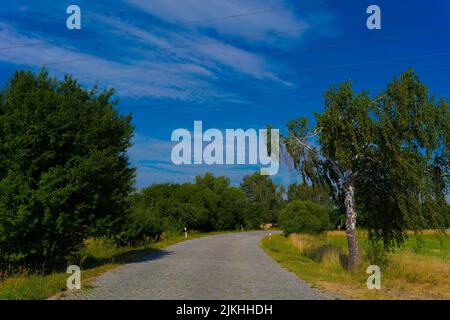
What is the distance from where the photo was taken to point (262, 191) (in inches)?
4688

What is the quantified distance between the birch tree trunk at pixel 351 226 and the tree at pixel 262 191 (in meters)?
97.7

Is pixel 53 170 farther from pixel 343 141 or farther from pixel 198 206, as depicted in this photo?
pixel 198 206

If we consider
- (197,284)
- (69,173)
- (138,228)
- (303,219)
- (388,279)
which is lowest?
(303,219)

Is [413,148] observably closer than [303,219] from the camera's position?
Yes

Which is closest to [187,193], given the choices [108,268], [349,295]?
[108,268]

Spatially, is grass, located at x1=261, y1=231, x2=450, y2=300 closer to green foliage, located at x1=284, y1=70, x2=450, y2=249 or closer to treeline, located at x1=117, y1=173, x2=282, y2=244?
green foliage, located at x1=284, y1=70, x2=450, y2=249

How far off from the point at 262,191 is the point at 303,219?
70.4 meters

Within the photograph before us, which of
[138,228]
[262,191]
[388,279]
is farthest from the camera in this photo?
[262,191]

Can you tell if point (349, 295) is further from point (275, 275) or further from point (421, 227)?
point (421, 227)

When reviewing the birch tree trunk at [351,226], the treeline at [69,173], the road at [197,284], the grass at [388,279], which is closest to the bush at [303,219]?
the grass at [388,279]

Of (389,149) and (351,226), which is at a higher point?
(389,149)

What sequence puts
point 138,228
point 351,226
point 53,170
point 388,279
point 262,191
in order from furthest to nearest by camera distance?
point 262,191 → point 138,228 → point 351,226 → point 388,279 → point 53,170

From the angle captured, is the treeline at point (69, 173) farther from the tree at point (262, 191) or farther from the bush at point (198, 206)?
the tree at point (262, 191)

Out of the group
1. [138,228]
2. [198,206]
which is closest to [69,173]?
[138,228]
